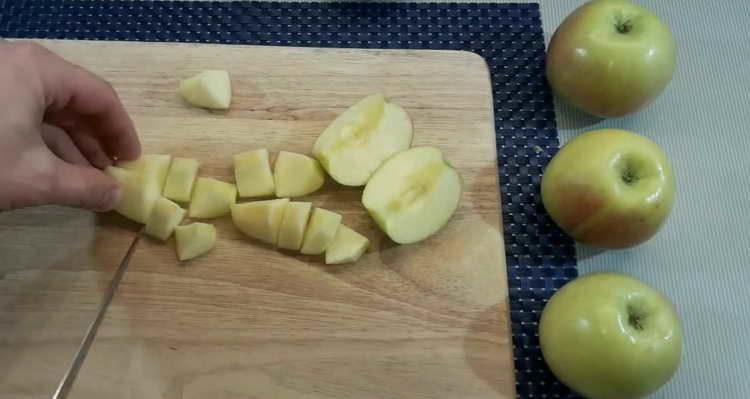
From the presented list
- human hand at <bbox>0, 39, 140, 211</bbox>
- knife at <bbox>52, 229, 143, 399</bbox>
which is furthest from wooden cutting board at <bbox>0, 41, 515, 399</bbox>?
human hand at <bbox>0, 39, 140, 211</bbox>

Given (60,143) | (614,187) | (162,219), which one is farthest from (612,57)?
(60,143)

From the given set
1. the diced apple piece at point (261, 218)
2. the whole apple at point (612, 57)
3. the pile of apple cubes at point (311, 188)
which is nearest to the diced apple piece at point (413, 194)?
the pile of apple cubes at point (311, 188)

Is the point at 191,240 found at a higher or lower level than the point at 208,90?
lower

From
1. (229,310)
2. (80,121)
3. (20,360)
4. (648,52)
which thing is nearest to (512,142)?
(648,52)

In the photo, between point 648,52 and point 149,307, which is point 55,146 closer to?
point 149,307

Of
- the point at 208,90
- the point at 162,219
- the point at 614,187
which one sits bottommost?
the point at 614,187

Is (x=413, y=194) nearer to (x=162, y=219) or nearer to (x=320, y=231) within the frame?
(x=320, y=231)

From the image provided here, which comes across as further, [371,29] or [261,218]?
[371,29]

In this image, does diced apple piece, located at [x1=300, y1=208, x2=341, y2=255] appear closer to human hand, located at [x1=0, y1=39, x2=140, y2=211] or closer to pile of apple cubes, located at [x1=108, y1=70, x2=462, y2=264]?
pile of apple cubes, located at [x1=108, y1=70, x2=462, y2=264]
